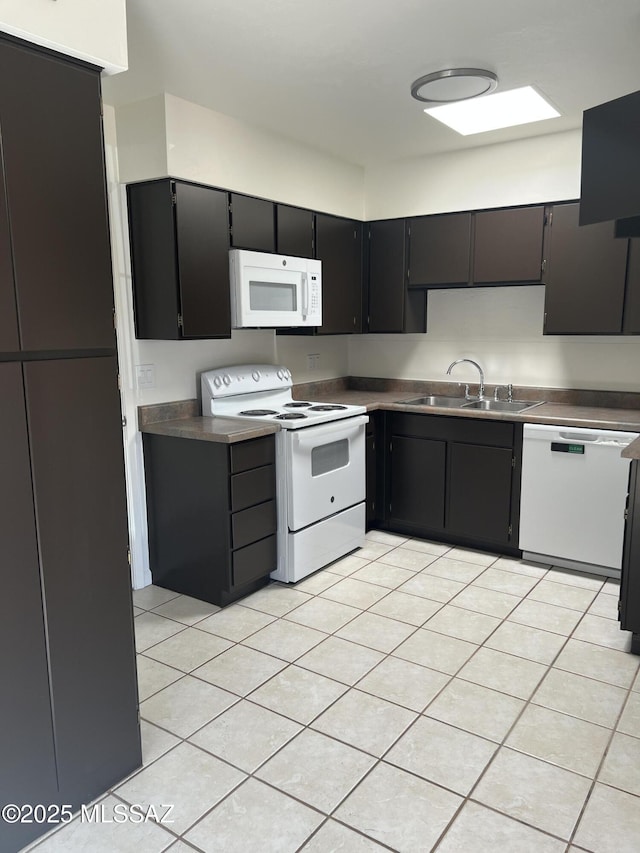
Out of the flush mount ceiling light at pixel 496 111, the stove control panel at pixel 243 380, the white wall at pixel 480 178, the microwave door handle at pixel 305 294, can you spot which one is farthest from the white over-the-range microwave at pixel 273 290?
the flush mount ceiling light at pixel 496 111

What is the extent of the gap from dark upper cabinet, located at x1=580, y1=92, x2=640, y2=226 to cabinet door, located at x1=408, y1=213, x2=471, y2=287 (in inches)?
58.8

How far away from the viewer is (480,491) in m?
3.71

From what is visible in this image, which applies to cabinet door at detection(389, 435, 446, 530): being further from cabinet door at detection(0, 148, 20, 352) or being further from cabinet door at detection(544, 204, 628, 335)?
cabinet door at detection(0, 148, 20, 352)

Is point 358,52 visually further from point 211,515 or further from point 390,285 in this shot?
point 211,515

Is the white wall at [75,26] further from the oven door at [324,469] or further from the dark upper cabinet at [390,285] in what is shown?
the dark upper cabinet at [390,285]

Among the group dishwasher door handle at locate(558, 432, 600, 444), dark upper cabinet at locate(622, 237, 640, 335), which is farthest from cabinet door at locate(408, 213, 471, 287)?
dishwasher door handle at locate(558, 432, 600, 444)

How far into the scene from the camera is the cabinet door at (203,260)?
118 inches

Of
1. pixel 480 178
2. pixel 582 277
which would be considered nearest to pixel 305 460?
pixel 582 277

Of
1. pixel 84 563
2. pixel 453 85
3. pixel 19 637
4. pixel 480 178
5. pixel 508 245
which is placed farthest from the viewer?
pixel 480 178

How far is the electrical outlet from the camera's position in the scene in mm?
3229

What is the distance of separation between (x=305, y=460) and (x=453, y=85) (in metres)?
1.88

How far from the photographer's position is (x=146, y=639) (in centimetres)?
279

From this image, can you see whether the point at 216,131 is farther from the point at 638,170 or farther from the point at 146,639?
the point at 146,639

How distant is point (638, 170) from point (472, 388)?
2.12 metres
